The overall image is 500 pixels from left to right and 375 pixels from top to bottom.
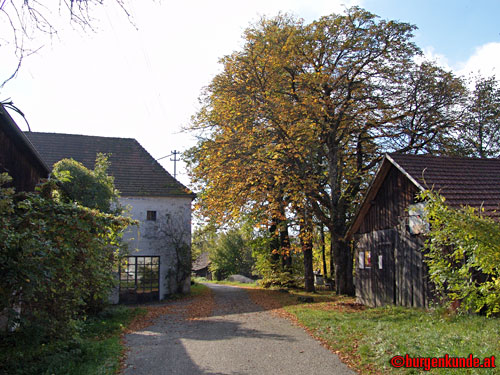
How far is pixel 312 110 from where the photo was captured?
16047 millimetres

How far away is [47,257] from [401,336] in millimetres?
6686

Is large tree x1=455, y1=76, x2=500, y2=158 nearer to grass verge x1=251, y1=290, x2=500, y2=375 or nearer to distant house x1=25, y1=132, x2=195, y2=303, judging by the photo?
grass verge x1=251, y1=290, x2=500, y2=375

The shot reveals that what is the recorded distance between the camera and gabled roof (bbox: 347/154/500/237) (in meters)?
11.8

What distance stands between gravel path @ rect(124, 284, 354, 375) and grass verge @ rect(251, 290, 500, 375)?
0.42 m

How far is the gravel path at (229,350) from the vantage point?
7.19m

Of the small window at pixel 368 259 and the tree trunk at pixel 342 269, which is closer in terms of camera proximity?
the small window at pixel 368 259

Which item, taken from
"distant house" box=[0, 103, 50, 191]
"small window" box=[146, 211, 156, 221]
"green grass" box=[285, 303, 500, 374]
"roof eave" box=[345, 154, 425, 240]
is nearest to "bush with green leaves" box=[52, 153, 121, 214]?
"distant house" box=[0, 103, 50, 191]

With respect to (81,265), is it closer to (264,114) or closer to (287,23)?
(264,114)

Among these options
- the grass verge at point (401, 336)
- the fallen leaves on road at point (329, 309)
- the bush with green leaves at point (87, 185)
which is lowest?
the fallen leaves on road at point (329, 309)

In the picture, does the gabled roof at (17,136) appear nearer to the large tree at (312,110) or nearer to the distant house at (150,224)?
the large tree at (312,110)

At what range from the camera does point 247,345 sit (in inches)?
360

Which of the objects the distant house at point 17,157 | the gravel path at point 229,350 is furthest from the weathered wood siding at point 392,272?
the distant house at point 17,157

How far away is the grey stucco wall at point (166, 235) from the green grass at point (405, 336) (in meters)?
12.3

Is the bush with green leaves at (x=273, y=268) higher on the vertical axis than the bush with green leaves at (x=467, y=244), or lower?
lower
